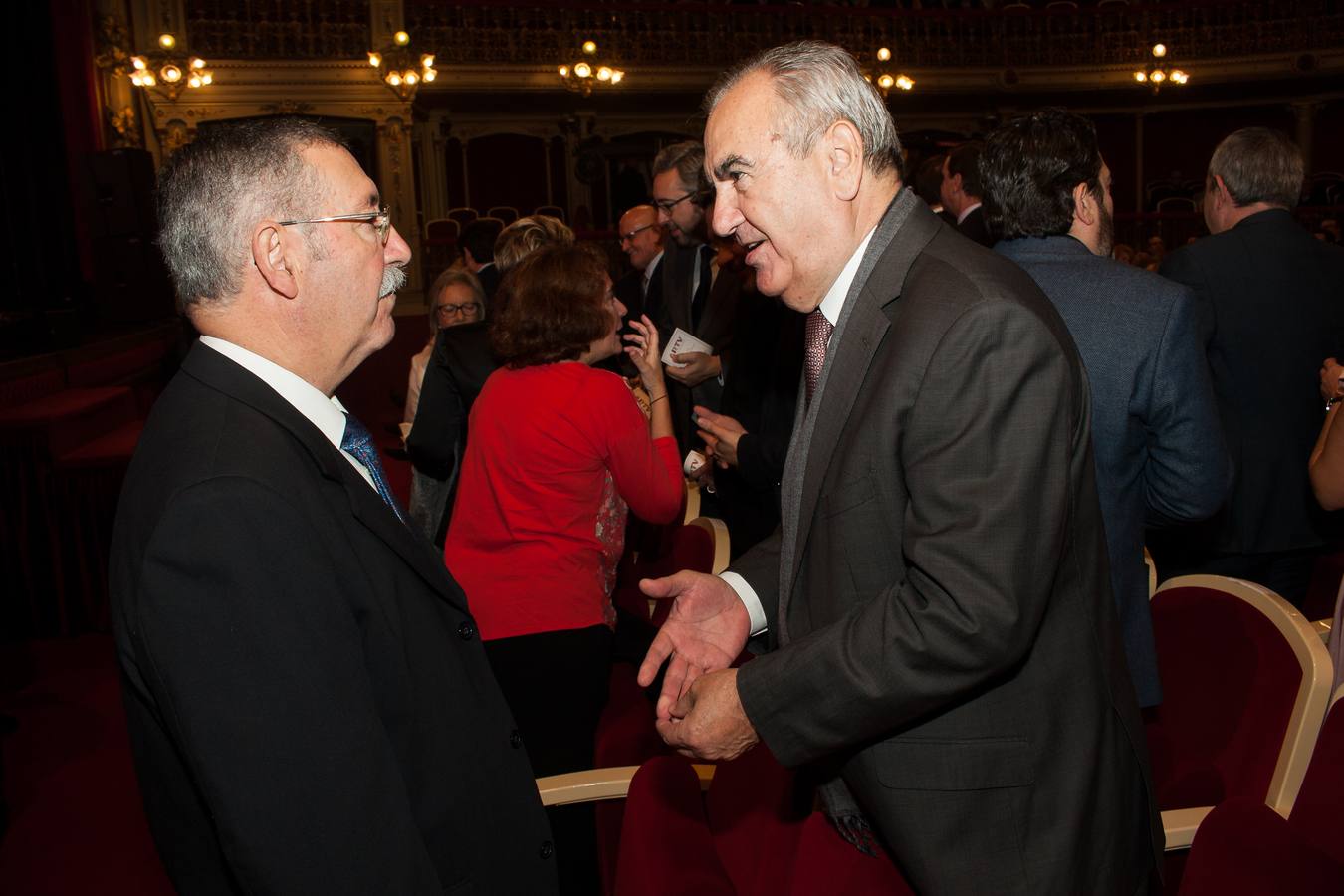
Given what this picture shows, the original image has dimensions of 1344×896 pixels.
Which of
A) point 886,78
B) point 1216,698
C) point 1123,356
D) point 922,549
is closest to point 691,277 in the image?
point 1123,356

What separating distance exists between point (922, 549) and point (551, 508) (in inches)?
51.9

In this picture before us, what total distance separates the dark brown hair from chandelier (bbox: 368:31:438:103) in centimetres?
1327

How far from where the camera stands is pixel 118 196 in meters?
9.30

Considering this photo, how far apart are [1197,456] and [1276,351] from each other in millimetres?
1191

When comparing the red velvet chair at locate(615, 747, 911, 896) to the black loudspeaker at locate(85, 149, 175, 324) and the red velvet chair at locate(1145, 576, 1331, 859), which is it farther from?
the black loudspeaker at locate(85, 149, 175, 324)

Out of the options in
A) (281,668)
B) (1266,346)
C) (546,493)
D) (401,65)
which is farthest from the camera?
(401,65)

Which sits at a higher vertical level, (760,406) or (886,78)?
(886,78)

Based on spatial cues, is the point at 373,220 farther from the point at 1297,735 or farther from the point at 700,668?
the point at 1297,735

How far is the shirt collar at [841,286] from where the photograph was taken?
1.34 m

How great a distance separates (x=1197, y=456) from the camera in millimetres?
1957

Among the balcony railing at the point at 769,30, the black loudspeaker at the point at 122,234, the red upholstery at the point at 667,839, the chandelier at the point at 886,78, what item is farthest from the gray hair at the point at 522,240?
the chandelier at the point at 886,78

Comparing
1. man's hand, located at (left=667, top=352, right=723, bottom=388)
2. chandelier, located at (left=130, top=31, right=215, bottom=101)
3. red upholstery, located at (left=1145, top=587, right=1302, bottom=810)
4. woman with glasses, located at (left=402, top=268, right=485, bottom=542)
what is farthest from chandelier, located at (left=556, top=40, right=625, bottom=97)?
red upholstery, located at (left=1145, top=587, right=1302, bottom=810)

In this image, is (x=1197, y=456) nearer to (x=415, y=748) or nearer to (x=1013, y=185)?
(x=1013, y=185)

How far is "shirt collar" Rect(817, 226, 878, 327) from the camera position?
4.40 ft
